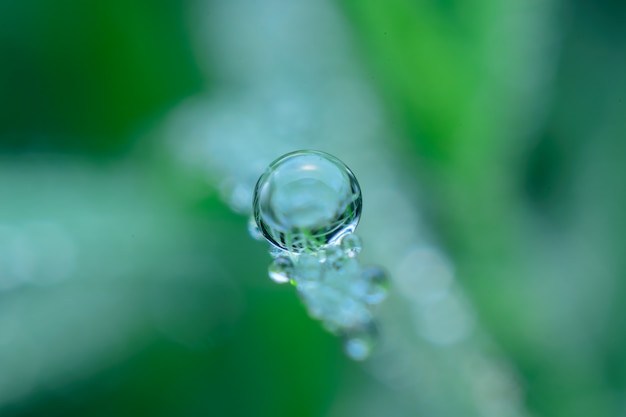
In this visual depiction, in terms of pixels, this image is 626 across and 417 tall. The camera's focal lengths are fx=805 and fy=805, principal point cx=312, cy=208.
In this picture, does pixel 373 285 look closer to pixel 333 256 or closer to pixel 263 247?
pixel 333 256

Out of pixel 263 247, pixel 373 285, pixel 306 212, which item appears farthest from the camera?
pixel 263 247

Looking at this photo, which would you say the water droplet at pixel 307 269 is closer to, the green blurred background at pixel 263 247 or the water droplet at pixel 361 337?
the water droplet at pixel 361 337

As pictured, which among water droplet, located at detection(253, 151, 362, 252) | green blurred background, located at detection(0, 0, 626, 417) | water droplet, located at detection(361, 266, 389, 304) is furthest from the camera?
green blurred background, located at detection(0, 0, 626, 417)

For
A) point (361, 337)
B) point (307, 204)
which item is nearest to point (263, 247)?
point (361, 337)

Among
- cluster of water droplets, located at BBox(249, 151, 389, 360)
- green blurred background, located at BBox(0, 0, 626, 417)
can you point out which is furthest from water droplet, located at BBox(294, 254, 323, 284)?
green blurred background, located at BBox(0, 0, 626, 417)

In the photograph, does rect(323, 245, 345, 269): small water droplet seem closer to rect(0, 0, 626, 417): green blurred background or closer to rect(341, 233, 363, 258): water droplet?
rect(341, 233, 363, 258): water droplet

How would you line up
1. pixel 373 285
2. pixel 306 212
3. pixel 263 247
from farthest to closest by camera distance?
1. pixel 263 247
2. pixel 373 285
3. pixel 306 212
